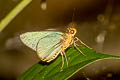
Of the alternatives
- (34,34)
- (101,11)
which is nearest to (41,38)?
(34,34)

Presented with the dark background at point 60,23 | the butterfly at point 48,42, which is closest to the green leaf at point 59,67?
the butterfly at point 48,42

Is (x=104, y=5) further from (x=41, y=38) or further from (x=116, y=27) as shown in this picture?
(x=41, y=38)

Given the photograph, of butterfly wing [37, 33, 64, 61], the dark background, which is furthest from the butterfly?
the dark background

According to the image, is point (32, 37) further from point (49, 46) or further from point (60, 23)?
point (60, 23)

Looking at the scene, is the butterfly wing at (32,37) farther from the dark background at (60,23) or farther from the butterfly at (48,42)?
the dark background at (60,23)

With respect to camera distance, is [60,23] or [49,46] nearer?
[49,46]

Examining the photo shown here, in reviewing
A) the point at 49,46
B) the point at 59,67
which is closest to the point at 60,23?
the point at 49,46

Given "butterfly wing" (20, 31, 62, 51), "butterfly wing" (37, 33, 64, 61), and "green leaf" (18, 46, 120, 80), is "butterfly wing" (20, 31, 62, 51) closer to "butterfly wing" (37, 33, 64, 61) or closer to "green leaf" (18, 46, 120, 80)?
"butterfly wing" (37, 33, 64, 61)
